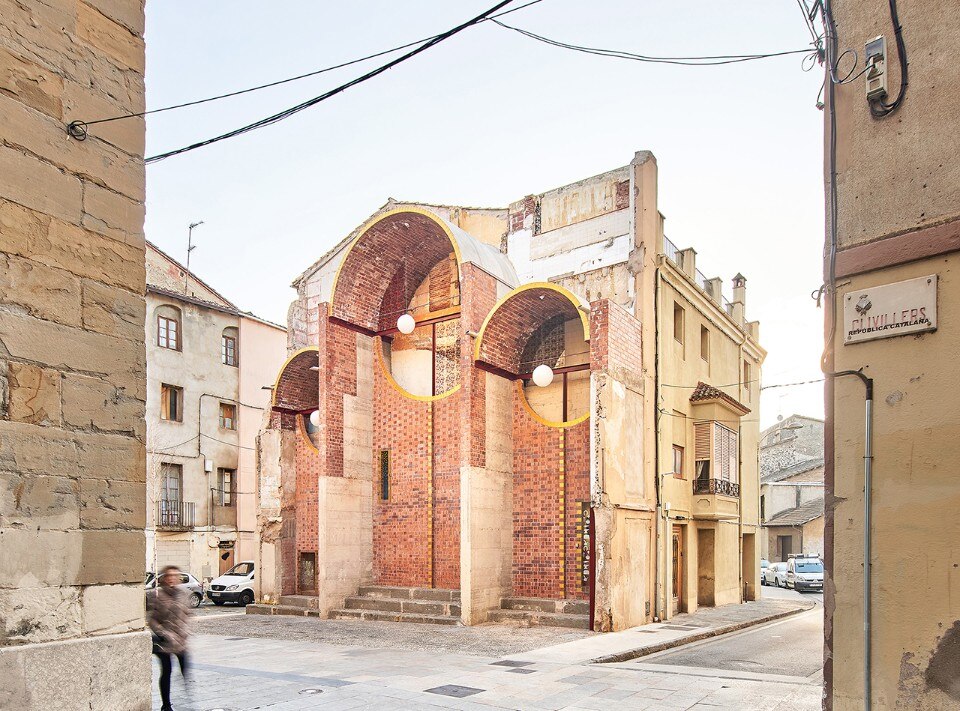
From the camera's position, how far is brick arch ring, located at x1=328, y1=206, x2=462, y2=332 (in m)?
18.8

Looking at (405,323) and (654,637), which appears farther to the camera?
(405,323)

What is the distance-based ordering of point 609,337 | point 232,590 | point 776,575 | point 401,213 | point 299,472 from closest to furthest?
point 609,337 → point 401,213 → point 299,472 → point 232,590 → point 776,575

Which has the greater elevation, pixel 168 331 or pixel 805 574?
pixel 168 331

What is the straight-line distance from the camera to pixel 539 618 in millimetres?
15984

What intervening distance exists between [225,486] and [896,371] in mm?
28391

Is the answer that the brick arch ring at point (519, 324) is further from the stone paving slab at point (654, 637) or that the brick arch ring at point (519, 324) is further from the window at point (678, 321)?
the stone paving slab at point (654, 637)

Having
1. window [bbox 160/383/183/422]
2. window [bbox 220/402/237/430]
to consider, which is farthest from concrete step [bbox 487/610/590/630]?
window [bbox 220/402/237/430]

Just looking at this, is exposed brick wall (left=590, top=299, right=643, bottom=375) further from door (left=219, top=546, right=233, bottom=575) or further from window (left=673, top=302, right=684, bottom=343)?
door (left=219, top=546, right=233, bottom=575)

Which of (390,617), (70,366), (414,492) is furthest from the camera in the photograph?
(414,492)

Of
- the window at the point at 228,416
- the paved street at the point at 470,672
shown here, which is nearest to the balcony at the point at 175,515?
the window at the point at 228,416

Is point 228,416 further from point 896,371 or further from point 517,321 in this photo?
point 896,371

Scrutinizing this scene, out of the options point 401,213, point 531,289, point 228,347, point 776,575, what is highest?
point 401,213

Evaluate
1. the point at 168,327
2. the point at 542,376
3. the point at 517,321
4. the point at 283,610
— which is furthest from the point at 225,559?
the point at 542,376

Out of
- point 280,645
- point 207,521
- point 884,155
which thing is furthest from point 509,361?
point 207,521
